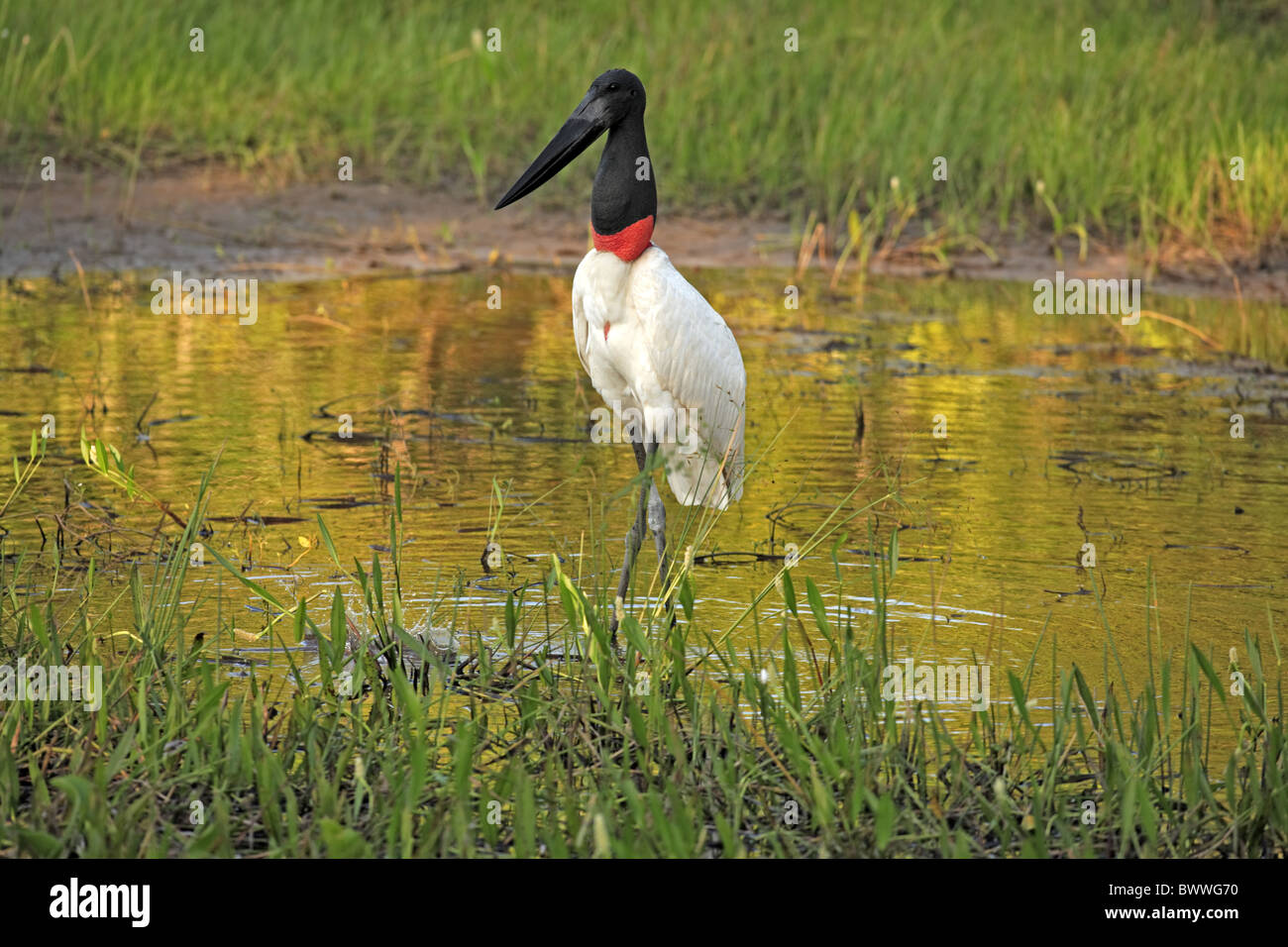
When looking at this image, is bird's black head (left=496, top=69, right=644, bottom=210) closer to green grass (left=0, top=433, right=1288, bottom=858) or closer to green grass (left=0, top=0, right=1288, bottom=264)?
green grass (left=0, top=433, right=1288, bottom=858)

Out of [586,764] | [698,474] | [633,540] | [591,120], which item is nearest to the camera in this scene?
[586,764]

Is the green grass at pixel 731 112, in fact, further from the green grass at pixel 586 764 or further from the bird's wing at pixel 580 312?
the green grass at pixel 586 764

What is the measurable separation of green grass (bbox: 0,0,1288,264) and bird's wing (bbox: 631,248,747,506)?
548cm

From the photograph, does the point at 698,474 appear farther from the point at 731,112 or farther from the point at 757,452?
the point at 731,112

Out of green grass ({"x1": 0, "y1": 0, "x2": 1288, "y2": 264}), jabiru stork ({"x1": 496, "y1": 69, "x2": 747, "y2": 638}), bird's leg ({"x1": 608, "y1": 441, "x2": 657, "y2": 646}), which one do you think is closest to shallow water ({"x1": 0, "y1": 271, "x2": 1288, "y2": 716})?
bird's leg ({"x1": 608, "y1": 441, "x2": 657, "y2": 646})

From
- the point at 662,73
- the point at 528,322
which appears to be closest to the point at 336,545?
the point at 528,322

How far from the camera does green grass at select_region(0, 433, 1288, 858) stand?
338cm

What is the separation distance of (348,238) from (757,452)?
5290 mm

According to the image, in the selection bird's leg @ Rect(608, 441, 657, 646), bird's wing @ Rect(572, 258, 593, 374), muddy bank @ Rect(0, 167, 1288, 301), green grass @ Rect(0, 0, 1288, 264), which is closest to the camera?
bird's leg @ Rect(608, 441, 657, 646)

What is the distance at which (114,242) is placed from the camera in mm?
10820

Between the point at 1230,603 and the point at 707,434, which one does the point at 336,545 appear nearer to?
the point at 707,434

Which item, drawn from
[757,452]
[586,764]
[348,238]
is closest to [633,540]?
[757,452]

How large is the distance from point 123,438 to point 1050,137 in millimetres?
6996

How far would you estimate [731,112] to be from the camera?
12711 mm
